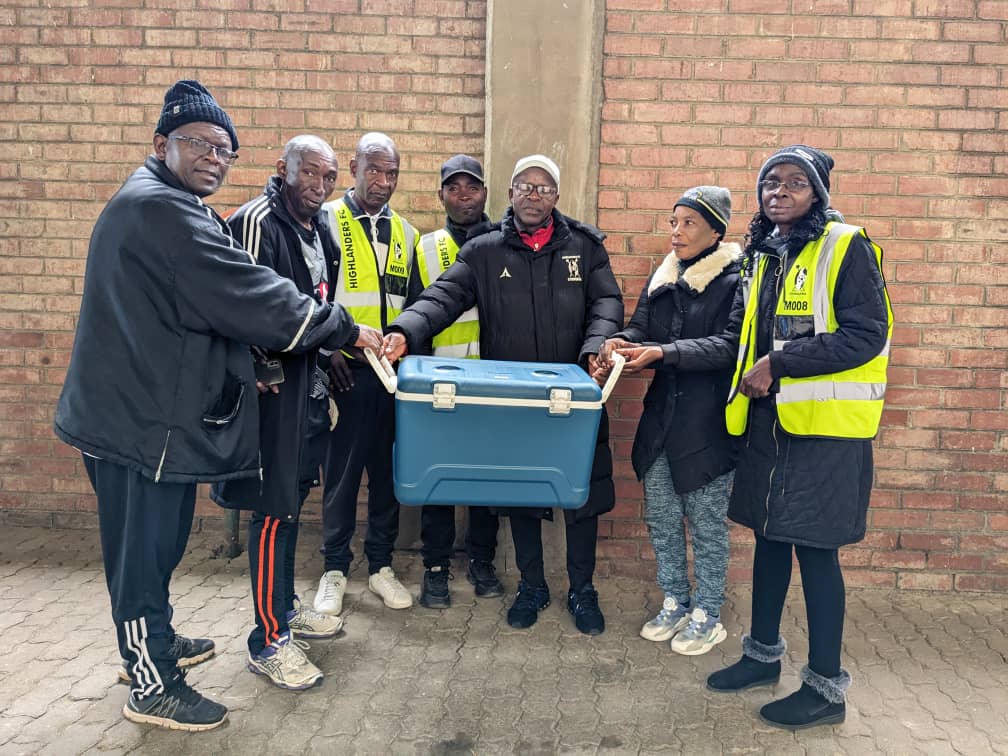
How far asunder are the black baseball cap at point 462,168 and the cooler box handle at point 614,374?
4.07ft

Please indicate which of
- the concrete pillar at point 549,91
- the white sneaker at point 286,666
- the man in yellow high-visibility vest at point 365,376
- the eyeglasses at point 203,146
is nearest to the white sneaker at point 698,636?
the man in yellow high-visibility vest at point 365,376

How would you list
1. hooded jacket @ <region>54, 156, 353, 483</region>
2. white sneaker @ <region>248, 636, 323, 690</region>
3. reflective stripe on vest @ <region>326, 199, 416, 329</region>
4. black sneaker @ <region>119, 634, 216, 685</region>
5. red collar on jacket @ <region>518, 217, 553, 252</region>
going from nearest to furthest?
hooded jacket @ <region>54, 156, 353, 483</region>
white sneaker @ <region>248, 636, 323, 690</region>
black sneaker @ <region>119, 634, 216, 685</region>
red collar on jacket @ <region>518, 217, 553, 252</region>
reflective stripe on vest @ <region>326, 199, 416, 329</region>

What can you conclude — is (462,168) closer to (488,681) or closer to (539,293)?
(539,293)

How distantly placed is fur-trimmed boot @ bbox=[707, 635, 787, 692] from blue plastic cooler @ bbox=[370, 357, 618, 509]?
36.8 inches

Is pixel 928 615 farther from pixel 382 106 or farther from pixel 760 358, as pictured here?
pixel 382 106

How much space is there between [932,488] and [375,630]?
288cm

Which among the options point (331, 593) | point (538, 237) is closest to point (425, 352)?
point (538, 237)

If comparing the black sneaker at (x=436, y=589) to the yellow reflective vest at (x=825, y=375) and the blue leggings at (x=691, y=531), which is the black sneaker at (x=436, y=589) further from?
the yellow reflective vest at (x=825, y=375)

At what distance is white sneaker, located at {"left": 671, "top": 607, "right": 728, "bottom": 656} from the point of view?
3.51 metres

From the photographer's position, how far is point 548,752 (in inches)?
110

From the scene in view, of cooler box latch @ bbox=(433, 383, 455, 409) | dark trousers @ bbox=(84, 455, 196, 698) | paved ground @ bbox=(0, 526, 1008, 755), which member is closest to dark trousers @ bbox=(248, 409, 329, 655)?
paved ground @ bbox=(0, 526, 1008, 755)

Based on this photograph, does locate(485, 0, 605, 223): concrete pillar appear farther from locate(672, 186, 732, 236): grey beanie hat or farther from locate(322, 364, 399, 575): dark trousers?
locate(322, 364, 399, 575): dark trousers

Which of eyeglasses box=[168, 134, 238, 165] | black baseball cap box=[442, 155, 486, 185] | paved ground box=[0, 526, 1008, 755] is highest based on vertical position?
black baseball cap box=[442, 155, 486, 185]

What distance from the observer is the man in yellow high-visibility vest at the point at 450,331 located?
391 centimetres
